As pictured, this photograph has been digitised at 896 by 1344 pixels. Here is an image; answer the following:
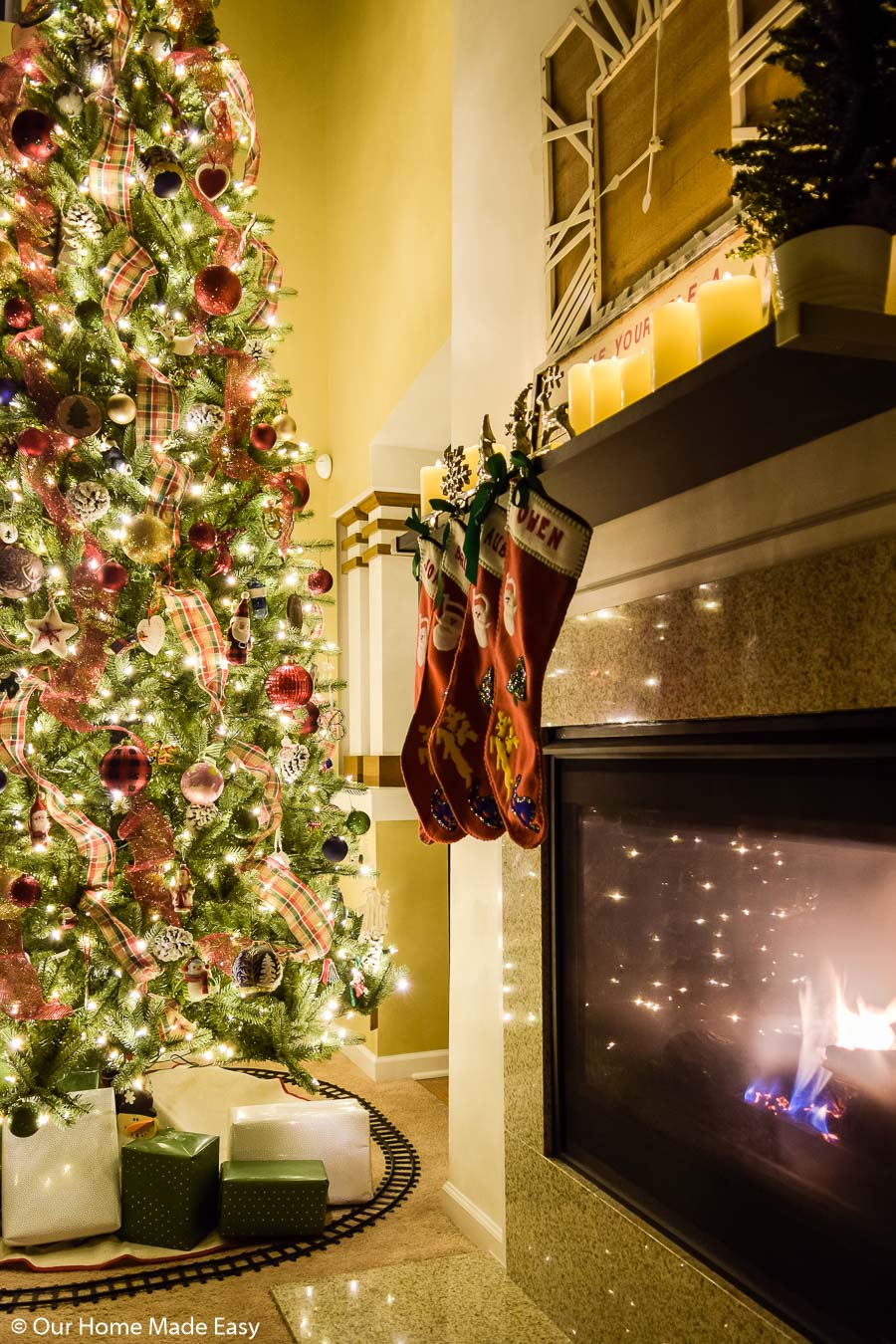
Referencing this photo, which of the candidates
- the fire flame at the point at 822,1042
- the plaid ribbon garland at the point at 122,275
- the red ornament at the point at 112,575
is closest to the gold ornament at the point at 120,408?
the plaid ribbon garland at the point at 122,275

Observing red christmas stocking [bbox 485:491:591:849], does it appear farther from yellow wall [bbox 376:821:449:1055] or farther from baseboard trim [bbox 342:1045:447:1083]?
baseboard trim [bbox 342:1045:447:1083]

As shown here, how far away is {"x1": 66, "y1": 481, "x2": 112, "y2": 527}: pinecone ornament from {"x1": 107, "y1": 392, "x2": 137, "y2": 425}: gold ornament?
0.61 feet

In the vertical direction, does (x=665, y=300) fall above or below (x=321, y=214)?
below

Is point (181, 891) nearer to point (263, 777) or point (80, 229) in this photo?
point (263, 777)

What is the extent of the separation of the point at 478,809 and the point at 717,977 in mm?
606

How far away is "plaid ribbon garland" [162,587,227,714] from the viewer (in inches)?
90.4

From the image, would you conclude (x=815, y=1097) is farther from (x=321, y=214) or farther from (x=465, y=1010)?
(x=321, y=214)

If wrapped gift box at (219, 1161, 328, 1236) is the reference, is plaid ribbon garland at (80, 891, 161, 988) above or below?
above

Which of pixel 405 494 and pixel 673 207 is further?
pixel 405 494

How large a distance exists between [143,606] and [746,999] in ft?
5.21

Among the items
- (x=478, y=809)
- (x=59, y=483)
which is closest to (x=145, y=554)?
(x=59, y=483)

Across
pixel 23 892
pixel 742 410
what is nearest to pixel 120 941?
pixel 23 892

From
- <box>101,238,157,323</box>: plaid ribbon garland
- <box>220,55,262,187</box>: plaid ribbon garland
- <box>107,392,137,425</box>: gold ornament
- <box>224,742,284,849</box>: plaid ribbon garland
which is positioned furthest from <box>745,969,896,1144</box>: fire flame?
<box>220,55,262,187</box>: plaid ribbon garland

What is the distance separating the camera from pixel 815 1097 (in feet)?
4.48
